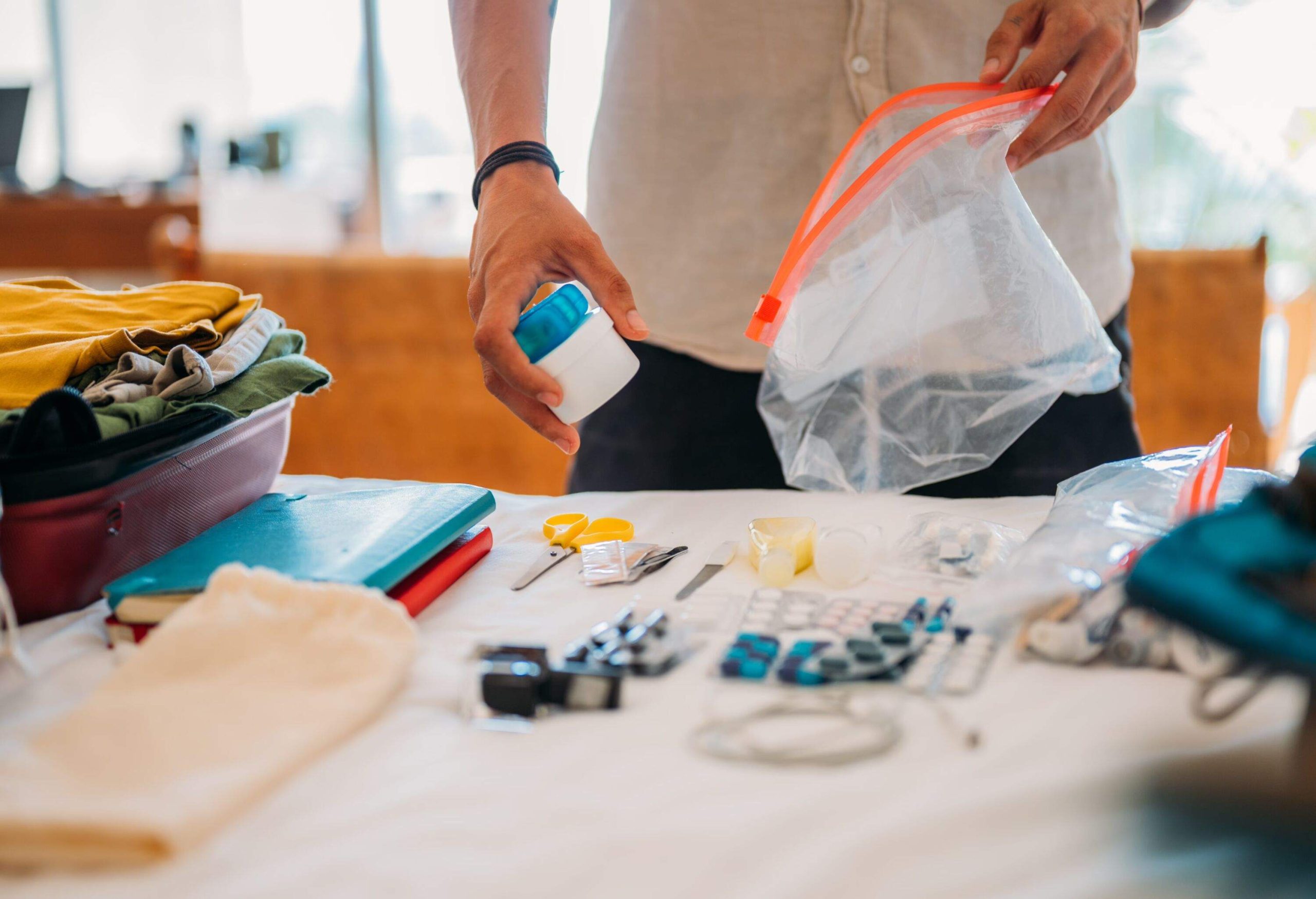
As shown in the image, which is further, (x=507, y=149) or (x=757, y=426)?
(x=757, y=426)

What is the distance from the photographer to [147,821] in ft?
1.08

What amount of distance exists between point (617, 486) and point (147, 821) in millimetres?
605

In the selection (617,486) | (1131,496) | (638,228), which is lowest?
(617,486)

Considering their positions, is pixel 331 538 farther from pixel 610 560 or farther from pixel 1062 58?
pixel 1062 58

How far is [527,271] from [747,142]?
31cm

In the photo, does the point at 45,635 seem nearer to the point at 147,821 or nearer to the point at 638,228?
the point at 147,821

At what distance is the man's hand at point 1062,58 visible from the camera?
24.8 inches

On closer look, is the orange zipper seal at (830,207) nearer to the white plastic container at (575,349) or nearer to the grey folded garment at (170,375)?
the white plastic container at (575,349)

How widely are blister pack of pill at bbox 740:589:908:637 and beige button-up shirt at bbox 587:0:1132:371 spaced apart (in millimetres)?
373

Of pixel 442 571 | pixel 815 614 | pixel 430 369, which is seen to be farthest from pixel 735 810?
pixel 430 369

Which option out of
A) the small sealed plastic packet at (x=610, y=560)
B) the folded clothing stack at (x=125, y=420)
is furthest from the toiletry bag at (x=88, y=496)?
the small sealed plastic packet at (x=610, y=560)

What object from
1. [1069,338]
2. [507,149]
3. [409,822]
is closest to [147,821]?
[409,822]

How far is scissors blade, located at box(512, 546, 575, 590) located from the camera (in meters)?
0.58

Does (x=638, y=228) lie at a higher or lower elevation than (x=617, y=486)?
higher
